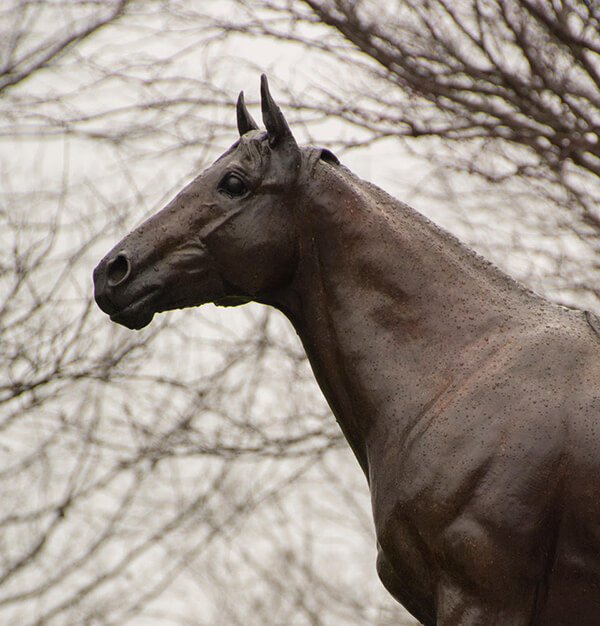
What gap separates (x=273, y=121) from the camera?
3.16 meters

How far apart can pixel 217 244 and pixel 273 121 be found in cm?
33

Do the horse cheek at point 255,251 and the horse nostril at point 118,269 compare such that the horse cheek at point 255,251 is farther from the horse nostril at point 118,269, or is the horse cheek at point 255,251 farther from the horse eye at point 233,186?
the horse nostril at point 118,269

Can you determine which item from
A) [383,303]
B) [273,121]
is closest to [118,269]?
[273,121]

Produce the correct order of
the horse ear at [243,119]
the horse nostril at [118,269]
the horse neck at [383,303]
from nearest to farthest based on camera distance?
the horse neck at [383,303], the horse nostril at [118,269], the horse ear at [243,119]

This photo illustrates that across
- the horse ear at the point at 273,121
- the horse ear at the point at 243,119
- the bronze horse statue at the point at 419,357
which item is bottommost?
the bronze horse statue at the point at 419,357

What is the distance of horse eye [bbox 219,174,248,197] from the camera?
3.15 metres

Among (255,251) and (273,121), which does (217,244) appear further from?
(273,121)

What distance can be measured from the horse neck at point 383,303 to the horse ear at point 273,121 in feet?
0.41

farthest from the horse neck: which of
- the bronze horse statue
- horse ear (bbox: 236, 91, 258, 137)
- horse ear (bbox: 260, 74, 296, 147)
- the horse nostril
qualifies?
the horse nostril

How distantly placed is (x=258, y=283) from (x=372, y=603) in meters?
6.58

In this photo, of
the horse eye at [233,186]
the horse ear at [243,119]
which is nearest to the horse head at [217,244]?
the horse eye at [233,186]

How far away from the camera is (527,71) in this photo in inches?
343

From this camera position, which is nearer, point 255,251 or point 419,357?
point 419,357

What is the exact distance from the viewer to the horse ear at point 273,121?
10.2 ft
